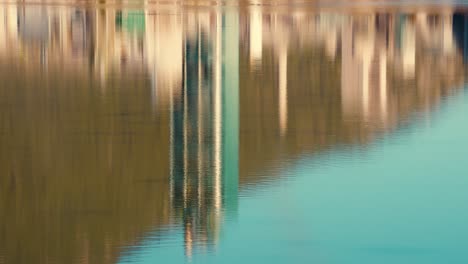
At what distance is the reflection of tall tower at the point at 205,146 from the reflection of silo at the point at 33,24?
7.58 metres

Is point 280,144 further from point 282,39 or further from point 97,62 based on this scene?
point 282,39

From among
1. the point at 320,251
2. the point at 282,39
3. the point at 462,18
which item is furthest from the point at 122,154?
the point at 462,18

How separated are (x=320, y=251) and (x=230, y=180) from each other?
3210mm

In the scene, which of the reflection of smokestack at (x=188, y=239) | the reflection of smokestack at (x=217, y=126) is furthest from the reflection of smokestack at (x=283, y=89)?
the reflection of smokestack at (x=188, y=239)

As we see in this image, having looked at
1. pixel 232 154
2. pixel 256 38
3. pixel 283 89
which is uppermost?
pixel 256 38

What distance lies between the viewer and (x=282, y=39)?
3372 centimetres

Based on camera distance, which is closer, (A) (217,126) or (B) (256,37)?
(A) (217,126)

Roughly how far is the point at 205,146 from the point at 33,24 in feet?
80.3

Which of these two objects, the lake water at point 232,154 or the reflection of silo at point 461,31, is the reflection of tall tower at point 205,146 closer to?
the lake water at point 232,154

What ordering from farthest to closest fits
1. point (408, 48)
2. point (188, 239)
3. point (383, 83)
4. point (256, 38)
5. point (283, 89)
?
point (256, 38) < point (408, 48) < point (383, 83) < point (283, 89) < point (188, 239)

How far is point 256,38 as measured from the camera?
33.3 metres

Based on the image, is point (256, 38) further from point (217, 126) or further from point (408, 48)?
point (217, 126)

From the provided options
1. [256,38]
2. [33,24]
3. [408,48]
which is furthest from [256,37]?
[33,24]

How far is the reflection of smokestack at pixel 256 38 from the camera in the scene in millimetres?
27675
